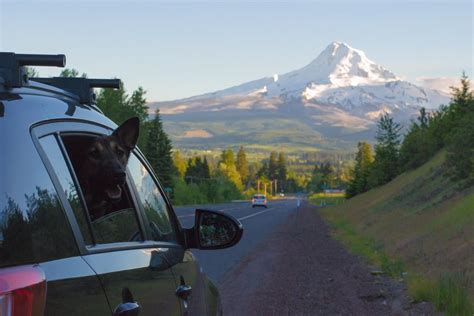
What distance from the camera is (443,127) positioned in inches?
2221

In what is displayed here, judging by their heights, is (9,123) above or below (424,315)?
above

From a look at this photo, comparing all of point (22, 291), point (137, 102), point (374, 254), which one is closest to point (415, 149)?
point (137, 102)

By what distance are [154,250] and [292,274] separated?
13.5 metres

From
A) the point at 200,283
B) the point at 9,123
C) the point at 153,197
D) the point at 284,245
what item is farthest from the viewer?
the point at 284,245

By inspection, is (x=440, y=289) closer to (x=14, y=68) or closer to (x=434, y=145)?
(x=14, y=68)

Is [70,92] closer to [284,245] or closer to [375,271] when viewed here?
[375,271]

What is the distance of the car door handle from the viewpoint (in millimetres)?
3912

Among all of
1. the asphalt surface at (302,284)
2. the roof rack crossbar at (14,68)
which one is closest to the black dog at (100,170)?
the roof rack crossbar at (14,68)

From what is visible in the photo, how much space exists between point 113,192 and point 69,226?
84cm

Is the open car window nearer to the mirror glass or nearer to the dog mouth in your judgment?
the dog mouth

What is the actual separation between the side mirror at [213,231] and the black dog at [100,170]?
86cm

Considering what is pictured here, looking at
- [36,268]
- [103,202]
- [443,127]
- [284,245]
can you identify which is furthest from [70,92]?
[443,127]

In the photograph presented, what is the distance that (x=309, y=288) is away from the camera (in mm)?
14555

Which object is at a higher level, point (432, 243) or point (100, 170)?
point (100, 170)
